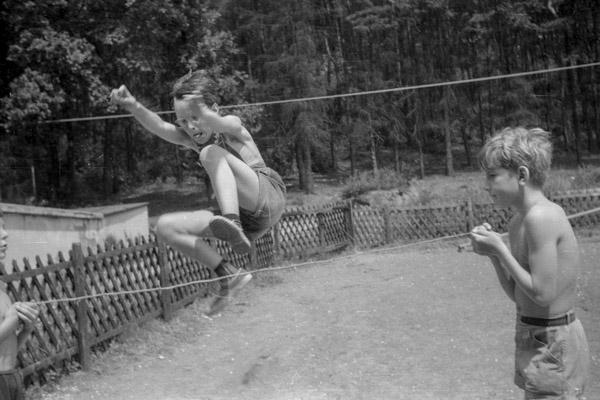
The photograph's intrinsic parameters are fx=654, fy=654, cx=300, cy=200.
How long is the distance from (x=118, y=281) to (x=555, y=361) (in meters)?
5.44

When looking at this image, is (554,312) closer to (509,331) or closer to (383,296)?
(509,331)

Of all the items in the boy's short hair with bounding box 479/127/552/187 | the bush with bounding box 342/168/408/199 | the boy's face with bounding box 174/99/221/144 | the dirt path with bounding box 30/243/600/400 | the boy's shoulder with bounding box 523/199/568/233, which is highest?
the boy's face with bounding box 174/99/221/144

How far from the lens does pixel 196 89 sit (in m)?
2.77

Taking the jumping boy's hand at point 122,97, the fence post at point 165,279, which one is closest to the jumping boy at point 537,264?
the jumping boy's hand at point 122,97

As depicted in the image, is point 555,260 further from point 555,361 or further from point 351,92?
point 351,92

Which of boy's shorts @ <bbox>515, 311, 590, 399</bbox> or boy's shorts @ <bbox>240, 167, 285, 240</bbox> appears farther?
boy's shorts @ <bbox>240, 167, 285, 240</bbox>

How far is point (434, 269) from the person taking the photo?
9.70 meters

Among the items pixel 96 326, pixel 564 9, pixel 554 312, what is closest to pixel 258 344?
pixel 96 326

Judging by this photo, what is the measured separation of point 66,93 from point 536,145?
14971 mm

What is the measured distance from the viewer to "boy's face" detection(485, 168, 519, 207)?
2.19 m

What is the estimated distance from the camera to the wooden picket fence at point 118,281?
5301mm

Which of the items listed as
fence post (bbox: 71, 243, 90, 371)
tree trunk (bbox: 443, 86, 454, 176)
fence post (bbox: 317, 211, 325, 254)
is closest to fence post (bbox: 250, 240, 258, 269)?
fence post (bbox: 317, 211, 325, 254)

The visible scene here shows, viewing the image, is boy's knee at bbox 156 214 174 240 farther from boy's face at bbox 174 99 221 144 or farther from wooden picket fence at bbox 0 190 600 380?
wooden picket fence at bbox 0 190 600 380

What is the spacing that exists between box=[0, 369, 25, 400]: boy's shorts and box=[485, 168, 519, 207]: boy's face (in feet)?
7.16
